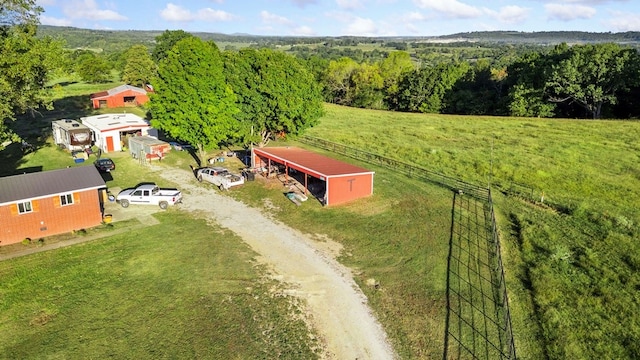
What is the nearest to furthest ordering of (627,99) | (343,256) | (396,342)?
(396,342) → (343,256) → (627,99)

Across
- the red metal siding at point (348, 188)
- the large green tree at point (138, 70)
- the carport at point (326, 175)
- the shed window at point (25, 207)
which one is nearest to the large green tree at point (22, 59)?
the shed window at point (25, 207)

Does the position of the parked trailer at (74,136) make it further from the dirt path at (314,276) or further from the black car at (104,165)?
the dirt path at (314,276)

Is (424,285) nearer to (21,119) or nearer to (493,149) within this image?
(493,149)

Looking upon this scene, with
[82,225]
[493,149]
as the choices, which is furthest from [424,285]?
[493,149]

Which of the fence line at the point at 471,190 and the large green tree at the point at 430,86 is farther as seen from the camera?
the large green tree at the point at 430,86

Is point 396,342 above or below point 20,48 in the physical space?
below

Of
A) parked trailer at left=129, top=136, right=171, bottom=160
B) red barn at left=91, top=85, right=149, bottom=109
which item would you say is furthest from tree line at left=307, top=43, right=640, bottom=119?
parked trailer at left=129, top=136, right=171, bottom=160

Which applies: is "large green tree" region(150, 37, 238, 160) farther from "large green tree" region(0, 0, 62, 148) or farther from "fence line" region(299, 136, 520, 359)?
"fence line" region(299, 136, 520, 359)
